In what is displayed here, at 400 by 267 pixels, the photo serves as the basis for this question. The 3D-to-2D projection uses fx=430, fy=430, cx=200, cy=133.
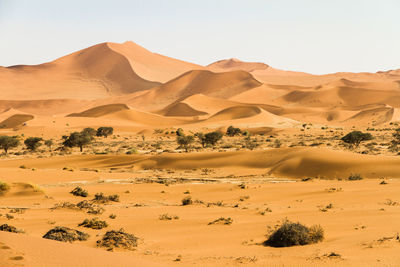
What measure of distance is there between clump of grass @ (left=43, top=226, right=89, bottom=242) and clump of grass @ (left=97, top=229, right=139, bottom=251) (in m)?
→ 0.70

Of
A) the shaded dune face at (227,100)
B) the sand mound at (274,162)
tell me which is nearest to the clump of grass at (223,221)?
the sand mound at (274,162)

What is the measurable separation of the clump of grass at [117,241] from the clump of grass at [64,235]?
0.70m

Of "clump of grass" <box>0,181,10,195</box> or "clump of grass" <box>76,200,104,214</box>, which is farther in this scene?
"clump of grass" <box>0,181,10,195</box>

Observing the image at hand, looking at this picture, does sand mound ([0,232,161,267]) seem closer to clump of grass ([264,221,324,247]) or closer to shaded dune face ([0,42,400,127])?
clump of grass ([264,221,324,247])

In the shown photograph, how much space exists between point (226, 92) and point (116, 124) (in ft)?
253

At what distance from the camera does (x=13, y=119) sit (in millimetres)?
109562

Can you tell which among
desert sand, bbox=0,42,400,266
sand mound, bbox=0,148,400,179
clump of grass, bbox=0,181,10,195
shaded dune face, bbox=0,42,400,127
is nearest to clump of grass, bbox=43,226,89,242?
desert sand, bbox=0,42,400,266

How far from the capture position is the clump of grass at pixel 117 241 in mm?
10148

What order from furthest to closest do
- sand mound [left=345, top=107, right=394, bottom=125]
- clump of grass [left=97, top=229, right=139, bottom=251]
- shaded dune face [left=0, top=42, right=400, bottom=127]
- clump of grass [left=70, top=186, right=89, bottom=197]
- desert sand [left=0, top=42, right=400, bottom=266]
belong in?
shaded dune face [left=0, top=42, right=400, bottom=127], sand mound [left=345, top=107, right=394, bottom=125], clump of grass [left=70, top=186, right=89, bottom=197], clump of grass [left=97, top=229, right=139, bottom=251], desert sand [left=0, top=42, right=400, bottom=266]

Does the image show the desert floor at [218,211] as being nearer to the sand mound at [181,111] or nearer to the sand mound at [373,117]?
the sand mound at [373,117]

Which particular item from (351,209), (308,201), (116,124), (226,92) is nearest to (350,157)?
(308,201)

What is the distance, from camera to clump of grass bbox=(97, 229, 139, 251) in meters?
10.1

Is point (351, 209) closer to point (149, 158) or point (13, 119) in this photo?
point (149, 158)

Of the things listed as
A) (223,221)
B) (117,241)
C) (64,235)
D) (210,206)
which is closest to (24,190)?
(210,206)
